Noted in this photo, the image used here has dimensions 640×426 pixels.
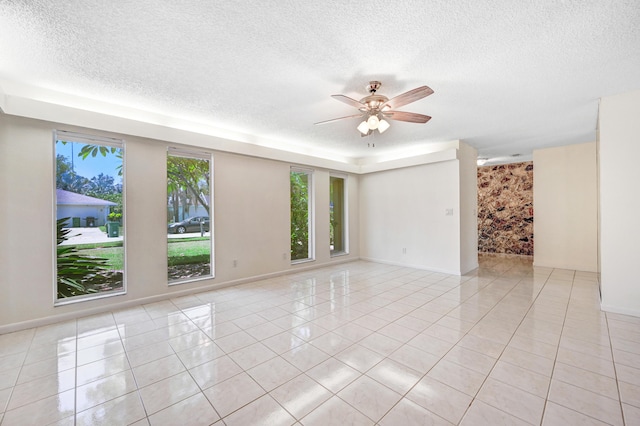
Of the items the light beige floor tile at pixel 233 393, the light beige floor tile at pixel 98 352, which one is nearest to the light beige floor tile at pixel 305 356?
the light beige floor tile at pixel 233 393

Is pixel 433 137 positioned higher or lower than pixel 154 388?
higher

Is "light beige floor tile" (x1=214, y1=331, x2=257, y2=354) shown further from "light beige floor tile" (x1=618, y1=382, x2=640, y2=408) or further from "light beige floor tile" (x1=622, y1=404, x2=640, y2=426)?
"light beige floor tile" (x1=618, y1=382, x2=640, y2=408)

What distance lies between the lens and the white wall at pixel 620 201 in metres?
3.11

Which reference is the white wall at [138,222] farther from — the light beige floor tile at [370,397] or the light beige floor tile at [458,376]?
the light beige floor tile at [458,376]

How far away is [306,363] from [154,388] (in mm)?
1120

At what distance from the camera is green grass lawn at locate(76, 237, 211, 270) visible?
341cm

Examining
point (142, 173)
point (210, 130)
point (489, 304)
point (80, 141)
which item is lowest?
point (489, 304)

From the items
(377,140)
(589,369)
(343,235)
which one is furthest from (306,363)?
(343,235)

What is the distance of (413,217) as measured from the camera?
5844 millimetres

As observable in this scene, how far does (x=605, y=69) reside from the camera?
2.58 m

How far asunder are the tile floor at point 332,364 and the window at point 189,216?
742 millimetres

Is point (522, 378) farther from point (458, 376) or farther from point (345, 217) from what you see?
point (345, 217)

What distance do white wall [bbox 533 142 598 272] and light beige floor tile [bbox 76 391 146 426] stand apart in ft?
24.8

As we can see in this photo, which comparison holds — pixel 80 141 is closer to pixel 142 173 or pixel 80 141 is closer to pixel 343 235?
pixel 142 173
